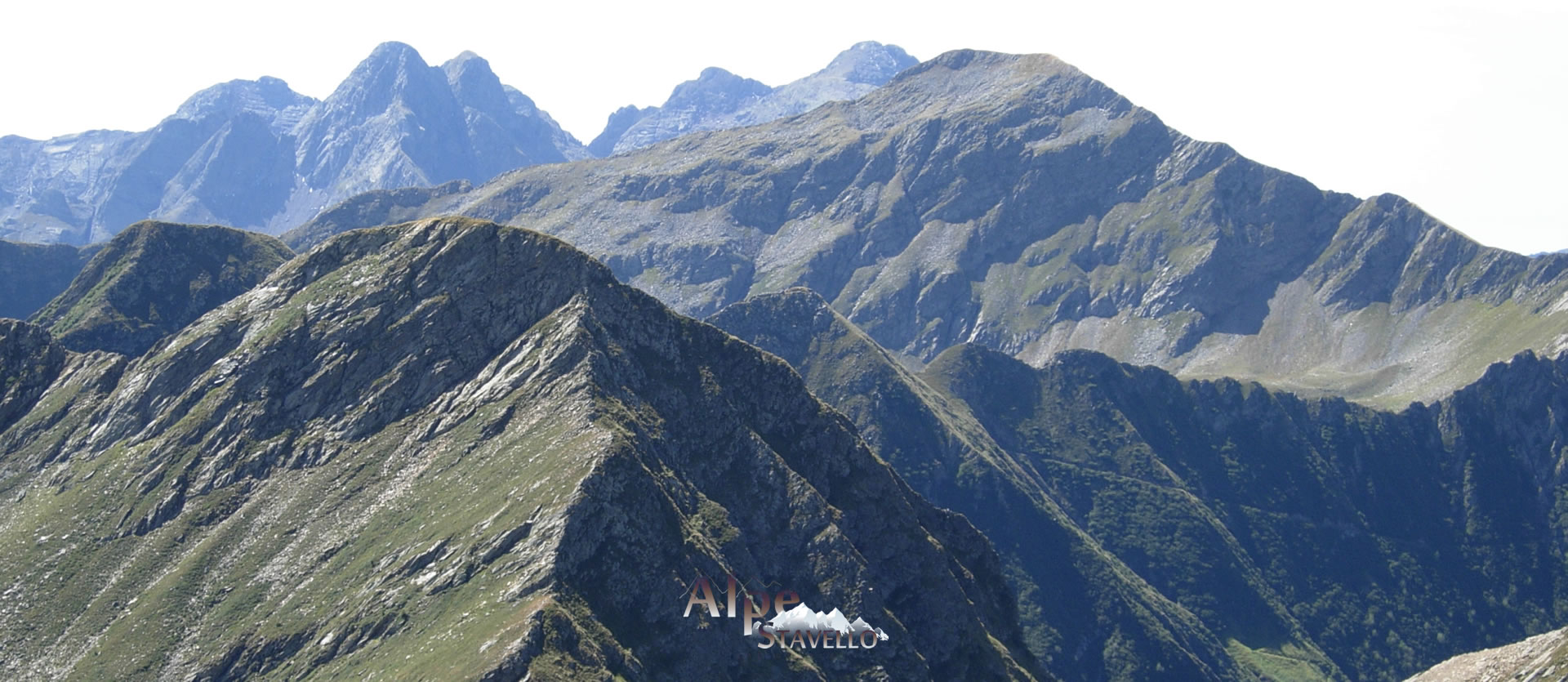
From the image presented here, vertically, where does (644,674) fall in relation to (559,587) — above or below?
below

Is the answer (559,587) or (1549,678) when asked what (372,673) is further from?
(1549,678)

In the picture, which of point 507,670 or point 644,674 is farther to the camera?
point 644,674

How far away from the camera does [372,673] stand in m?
198

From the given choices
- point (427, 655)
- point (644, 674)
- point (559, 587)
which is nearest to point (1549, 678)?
point (644, 674)

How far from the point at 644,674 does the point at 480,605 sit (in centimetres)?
2486

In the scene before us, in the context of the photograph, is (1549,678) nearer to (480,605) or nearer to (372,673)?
(480,605)

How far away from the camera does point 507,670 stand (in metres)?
178

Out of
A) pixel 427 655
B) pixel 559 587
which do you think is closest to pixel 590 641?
pixel 559 587

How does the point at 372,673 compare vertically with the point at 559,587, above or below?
below

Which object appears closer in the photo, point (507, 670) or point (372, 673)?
point (507, 670)

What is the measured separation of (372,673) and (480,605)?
17.7 meters

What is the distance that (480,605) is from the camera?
A: 198 metres

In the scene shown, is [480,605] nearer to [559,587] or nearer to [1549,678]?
[559,587]

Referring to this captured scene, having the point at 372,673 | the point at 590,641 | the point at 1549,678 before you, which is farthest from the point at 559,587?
the point at 1549,678
